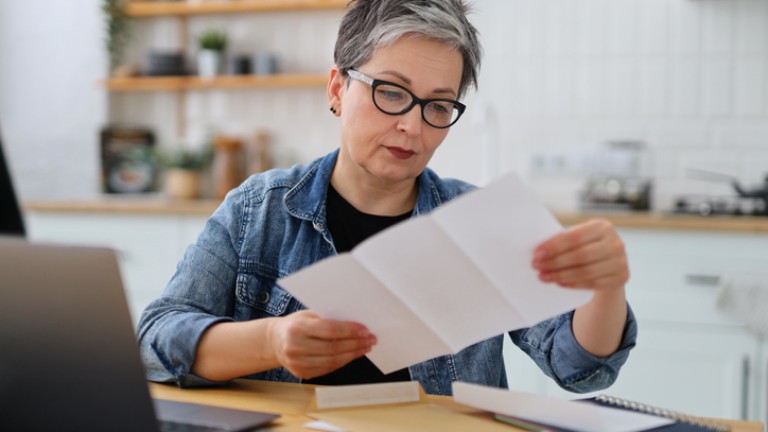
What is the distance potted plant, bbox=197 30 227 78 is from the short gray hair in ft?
8.19

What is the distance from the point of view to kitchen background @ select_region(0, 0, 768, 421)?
8.88ft

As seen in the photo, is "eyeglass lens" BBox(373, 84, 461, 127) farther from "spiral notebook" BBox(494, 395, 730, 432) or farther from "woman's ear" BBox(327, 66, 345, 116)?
"spiral notebook" BBox(494, 395, 730, 432)

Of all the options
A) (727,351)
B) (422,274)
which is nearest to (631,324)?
(422,274)

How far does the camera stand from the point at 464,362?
1370 millimetres

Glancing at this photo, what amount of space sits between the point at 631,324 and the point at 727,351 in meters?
1.64

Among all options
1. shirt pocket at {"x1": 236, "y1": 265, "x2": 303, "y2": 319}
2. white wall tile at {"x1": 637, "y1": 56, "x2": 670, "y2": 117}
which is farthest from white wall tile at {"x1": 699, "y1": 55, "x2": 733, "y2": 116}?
shirt pocket at {"x1": 236, "y1": 265, "x2": 303, "y2": 319}

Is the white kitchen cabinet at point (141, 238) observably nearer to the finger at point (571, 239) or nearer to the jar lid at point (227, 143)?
the jar lid at point (227, 143)

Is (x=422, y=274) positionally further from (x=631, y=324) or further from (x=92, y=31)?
(x=92, y=31)

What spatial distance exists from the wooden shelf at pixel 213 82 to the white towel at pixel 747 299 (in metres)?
1.81

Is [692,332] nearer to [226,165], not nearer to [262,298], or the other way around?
[262,298]

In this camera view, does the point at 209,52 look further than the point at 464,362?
Yes

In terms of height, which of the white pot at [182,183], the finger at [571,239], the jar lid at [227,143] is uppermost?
the finger at [571,239]

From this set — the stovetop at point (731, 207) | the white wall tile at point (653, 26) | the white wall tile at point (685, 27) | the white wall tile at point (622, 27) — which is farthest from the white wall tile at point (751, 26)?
the stovetop at point (731, 207)

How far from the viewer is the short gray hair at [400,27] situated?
1354mm
